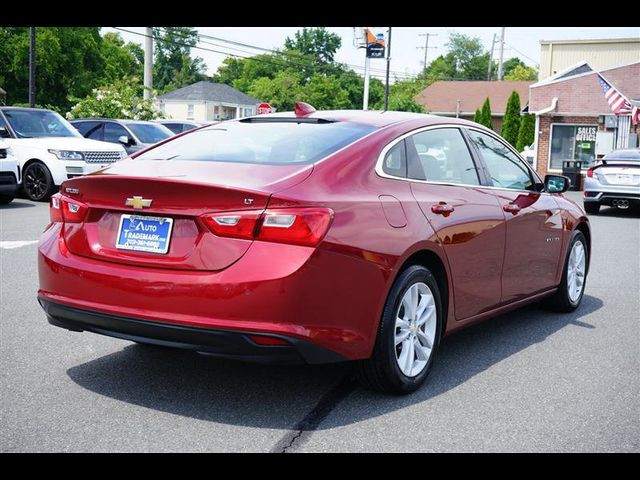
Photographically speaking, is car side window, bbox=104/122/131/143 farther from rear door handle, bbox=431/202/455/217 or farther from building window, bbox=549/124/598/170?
building window, bbox=549/124/598/170

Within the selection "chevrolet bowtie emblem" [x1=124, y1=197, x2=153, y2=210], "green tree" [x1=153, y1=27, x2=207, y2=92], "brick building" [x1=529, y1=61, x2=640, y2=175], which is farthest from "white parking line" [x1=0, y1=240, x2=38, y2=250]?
"green tree" [x1=153, y1=27, x2=207, y2=92]

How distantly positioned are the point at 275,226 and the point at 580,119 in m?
31.5

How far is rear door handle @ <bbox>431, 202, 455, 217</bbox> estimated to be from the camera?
15.9 ft

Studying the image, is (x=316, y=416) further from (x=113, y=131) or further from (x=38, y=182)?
(x=113, y=131)

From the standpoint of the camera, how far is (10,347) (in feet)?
17.8

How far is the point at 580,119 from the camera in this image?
109ft

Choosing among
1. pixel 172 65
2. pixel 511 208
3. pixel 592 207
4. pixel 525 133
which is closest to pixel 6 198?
pixel 511 208

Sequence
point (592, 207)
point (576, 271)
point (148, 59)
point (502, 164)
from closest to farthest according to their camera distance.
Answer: point (502, 164)
point (576, 271)
point (592, 207)
point (148, 59)

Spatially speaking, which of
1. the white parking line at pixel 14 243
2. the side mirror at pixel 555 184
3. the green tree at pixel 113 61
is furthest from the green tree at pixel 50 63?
the side mirror at pixel 555 184

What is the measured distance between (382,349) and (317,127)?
145cm

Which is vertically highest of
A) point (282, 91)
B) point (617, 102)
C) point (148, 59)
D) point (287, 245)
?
point (282, 91)

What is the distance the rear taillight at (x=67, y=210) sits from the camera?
175 inches

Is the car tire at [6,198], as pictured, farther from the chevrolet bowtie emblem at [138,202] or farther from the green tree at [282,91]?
the green tree at [282,91]

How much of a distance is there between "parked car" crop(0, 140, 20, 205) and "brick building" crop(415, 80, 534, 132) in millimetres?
56362
